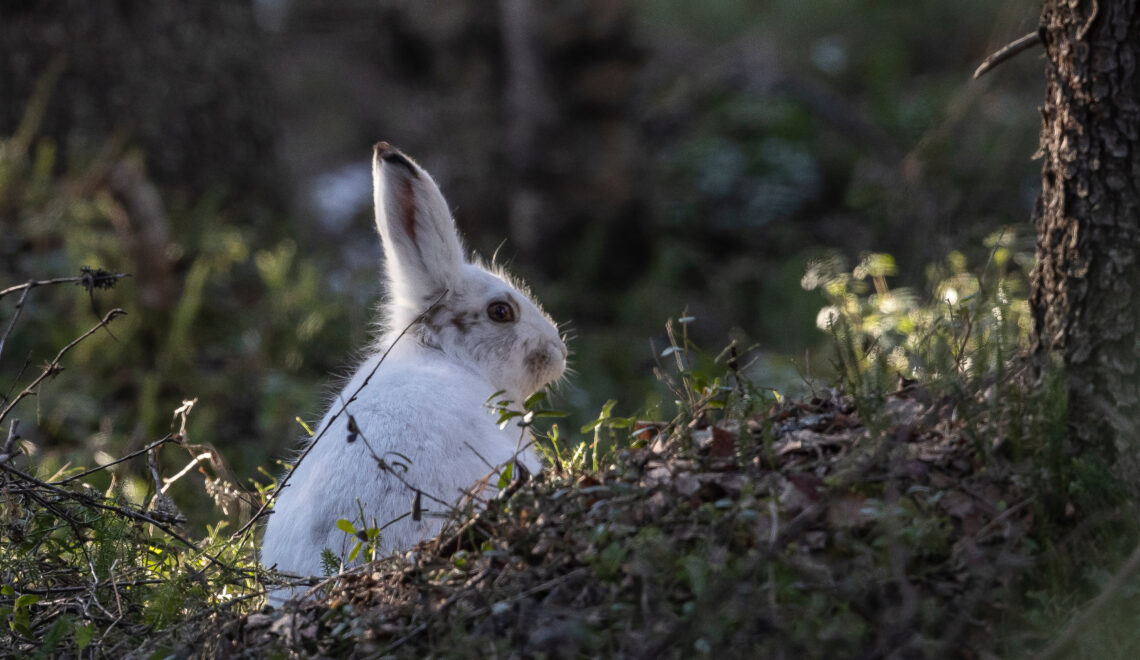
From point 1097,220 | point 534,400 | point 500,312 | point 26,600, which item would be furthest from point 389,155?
point 1097,220

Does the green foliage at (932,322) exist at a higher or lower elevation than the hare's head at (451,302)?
lower

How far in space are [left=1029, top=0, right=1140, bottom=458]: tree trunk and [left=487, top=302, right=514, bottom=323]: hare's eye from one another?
305 centimetres

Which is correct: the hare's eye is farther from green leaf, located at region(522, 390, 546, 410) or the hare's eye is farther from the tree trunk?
the tree trunk

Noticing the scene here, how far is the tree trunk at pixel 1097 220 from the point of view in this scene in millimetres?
3094

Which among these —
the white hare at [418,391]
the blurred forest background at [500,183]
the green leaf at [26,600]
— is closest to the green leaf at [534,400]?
the white hare at [418,391]

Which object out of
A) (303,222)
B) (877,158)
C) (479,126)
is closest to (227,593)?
(303,222)

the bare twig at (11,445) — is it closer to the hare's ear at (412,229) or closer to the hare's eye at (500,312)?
the hare's ear at (412,229)

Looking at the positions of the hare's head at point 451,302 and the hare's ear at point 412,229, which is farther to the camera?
the hare's head at point 451,302

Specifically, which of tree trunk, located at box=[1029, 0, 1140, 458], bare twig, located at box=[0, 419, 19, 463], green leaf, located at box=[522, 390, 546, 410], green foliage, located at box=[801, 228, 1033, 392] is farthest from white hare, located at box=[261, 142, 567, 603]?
tree trunk, located at box=[1029, 0, 1140, 458]

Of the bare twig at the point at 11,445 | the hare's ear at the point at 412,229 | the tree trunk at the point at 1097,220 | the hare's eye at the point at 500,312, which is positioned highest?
the hare's ear at the point at 412,229

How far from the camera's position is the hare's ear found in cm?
532

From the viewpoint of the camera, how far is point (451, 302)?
5.71 meters

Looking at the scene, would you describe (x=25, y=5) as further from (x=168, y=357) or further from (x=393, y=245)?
(x=393, y=245)

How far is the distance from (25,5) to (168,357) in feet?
14.8
